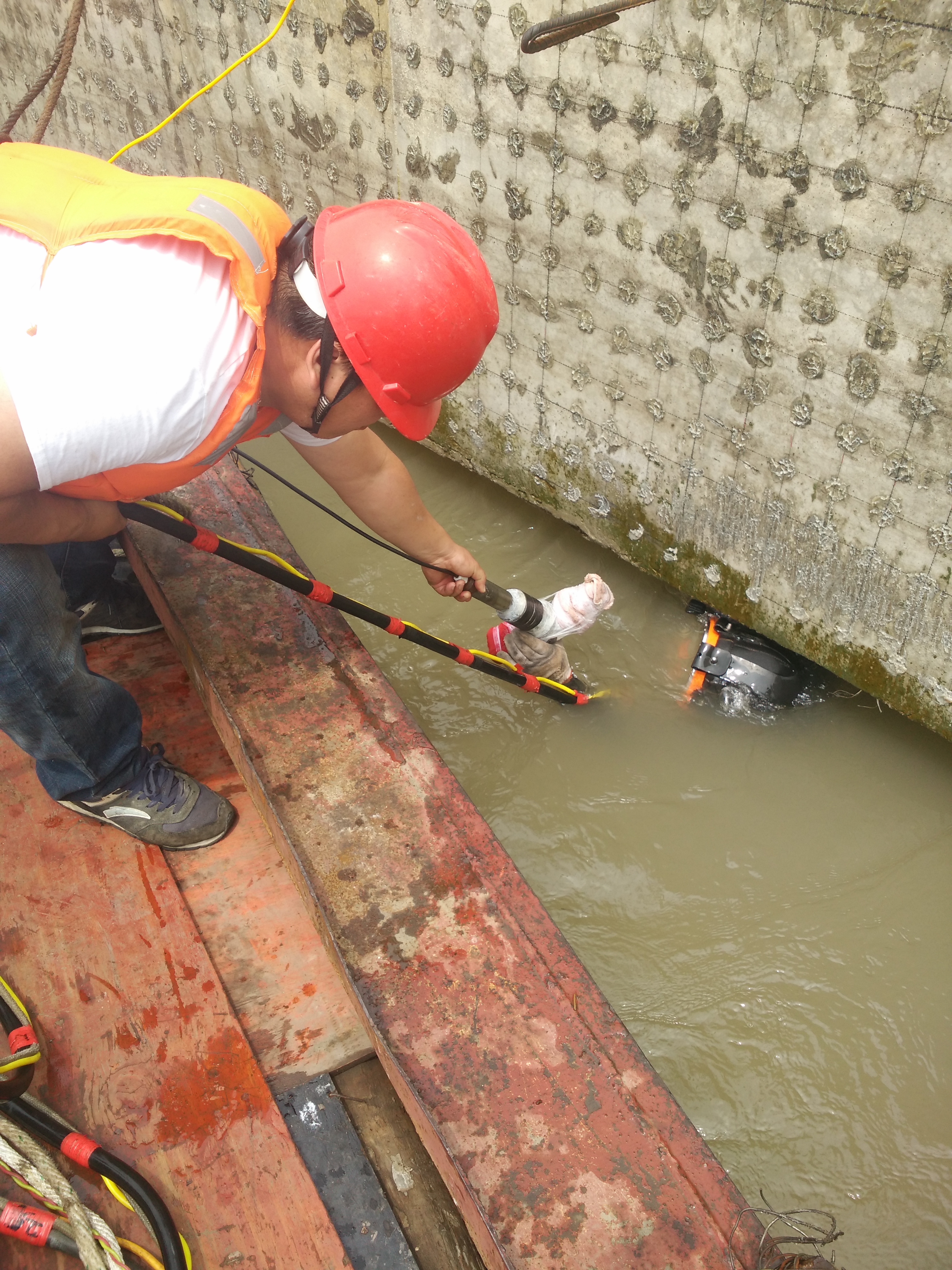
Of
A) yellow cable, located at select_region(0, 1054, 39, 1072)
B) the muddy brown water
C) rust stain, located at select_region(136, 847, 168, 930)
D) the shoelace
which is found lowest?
the muddy brown water

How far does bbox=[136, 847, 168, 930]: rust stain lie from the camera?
1.99 m

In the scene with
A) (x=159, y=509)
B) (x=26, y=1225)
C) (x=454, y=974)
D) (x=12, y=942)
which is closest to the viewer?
(x=26, y=1225)

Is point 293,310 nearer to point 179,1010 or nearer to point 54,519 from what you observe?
point 54,519

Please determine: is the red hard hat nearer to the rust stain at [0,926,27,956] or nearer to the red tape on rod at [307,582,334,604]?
the red tape on rod at [307,582,334,604]

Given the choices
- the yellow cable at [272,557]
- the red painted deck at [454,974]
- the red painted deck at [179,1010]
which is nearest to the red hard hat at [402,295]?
the yellow cable at [272,557]

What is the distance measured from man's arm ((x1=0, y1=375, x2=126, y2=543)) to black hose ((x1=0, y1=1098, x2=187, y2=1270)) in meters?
1.05

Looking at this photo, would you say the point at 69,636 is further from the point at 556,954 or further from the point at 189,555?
the point at 556,954

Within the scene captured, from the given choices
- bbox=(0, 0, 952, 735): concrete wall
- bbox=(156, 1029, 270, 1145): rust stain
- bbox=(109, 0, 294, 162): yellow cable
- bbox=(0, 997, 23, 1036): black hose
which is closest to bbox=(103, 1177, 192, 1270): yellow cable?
bbox=(156, 1029, 270, 1145): rust stain

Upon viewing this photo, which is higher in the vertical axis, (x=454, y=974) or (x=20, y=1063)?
(x=454, y=974)

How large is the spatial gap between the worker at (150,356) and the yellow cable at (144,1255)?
826 mm

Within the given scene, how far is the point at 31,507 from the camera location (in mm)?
1732

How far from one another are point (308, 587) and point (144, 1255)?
4.75 feet

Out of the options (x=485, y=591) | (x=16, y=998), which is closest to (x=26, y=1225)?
(x=16, y=998)

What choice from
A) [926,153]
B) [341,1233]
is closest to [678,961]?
[341,1233]
